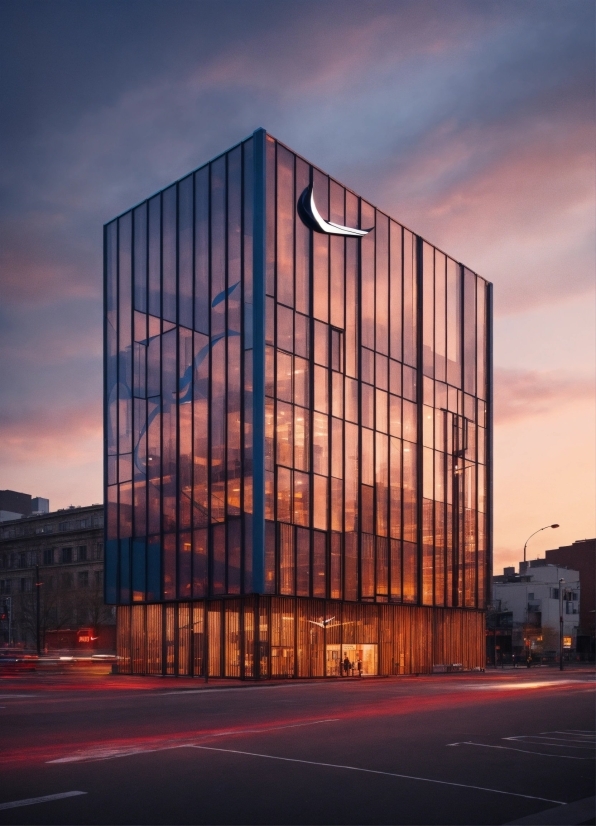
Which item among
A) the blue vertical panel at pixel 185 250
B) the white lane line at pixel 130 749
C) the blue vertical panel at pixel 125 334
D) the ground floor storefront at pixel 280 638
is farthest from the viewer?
the blue vertical panel at pixel 125 334

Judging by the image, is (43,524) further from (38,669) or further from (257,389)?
(257,389)

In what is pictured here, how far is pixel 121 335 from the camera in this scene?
62.9 metres

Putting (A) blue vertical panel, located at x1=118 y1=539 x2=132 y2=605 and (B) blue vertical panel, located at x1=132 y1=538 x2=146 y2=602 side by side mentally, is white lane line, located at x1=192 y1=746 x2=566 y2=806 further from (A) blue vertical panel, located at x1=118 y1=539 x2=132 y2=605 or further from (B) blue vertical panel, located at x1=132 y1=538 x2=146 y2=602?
(A) blue vertical panel, located at x1=118 y1=539 x2=132 y2=605

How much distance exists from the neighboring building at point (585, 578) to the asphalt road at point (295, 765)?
108724 mm

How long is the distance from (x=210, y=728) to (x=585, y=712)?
1148 cm

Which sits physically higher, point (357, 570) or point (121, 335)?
point (121, 335)

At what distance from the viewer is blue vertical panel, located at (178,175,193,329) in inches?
2264

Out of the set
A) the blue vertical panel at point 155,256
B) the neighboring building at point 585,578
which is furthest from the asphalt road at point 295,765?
the neighboring building at point 585,578

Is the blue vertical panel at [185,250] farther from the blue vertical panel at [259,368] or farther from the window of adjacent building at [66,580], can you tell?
the window of adjacent building at [66,580]

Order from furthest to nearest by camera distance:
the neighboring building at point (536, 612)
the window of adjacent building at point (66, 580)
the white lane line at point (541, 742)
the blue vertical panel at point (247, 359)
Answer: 1. the neighboring building at point (536, 612)
2. the window of adjacent building at point (66, 580)
3. the blue vertical panel at point (247, 359)
4. the white lane line at point (541, 742)

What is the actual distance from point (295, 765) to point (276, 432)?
3813 centimetres

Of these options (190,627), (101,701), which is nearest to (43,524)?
(190,627)

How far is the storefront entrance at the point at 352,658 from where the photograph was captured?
187 ft

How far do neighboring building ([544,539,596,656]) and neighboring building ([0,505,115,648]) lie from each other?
6499 cm
